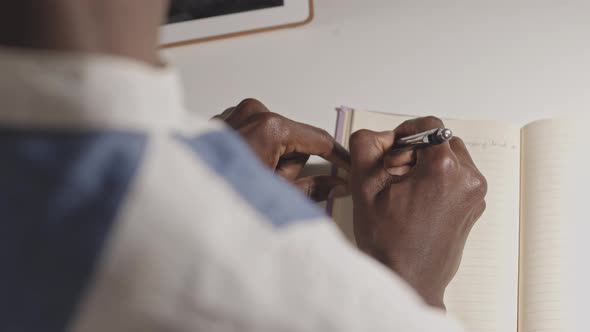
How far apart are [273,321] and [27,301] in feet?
0.33

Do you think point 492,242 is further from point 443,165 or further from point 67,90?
point 67,90

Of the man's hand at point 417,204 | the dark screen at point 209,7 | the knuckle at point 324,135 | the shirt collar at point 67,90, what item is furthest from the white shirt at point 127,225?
the dark screen at point 209,7

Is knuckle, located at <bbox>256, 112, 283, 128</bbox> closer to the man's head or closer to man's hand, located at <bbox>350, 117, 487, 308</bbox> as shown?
man's hand, located at <bbox>350, 117, 487, 308</bbox>

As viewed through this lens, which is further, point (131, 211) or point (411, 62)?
point (411, 62)

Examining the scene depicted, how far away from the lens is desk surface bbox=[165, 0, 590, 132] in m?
0.81

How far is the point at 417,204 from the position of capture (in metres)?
0.65

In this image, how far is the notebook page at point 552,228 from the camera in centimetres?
69

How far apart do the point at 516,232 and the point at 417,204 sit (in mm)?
148

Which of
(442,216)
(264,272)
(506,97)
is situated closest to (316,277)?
(264,272)

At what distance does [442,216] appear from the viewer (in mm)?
654

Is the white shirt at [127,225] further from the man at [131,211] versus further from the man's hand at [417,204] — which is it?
the man's hand at [417,204]

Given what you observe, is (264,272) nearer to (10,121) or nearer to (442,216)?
(10,121)

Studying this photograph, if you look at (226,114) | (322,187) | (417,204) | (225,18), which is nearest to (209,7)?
(225,18)

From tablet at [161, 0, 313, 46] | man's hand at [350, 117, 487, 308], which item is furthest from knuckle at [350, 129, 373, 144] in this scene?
tablet at [161, 0, 313, 46]
